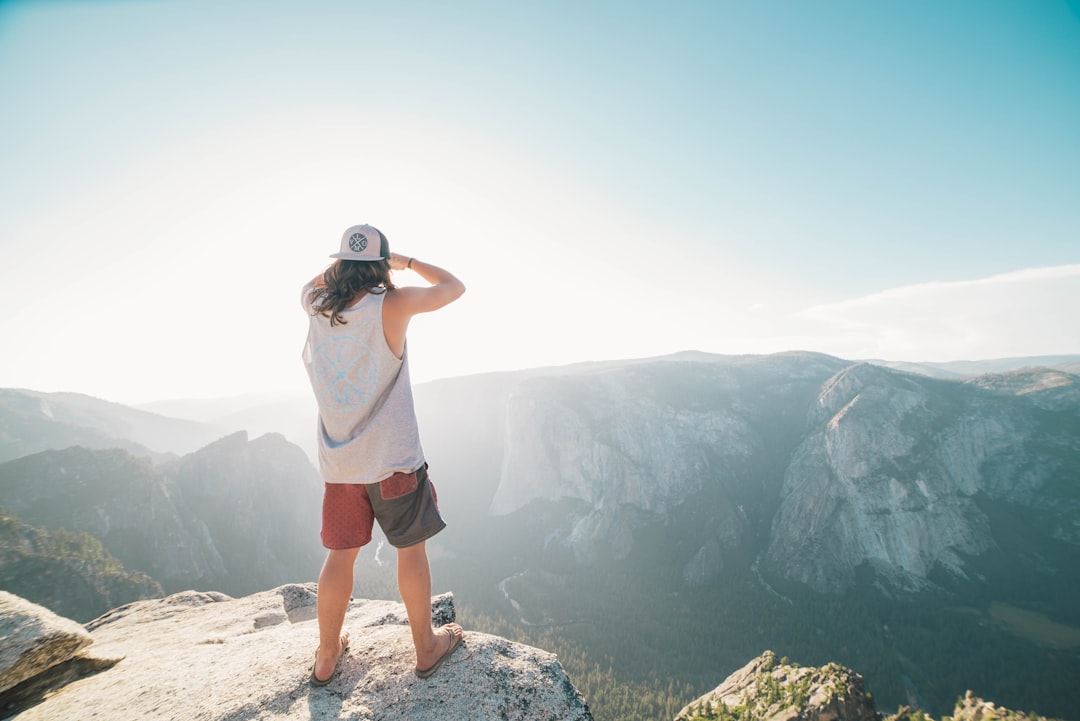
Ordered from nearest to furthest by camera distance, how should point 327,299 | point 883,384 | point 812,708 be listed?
point 327,299
point 812,708
point 883,384

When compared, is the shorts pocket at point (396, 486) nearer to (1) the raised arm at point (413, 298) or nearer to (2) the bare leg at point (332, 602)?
(2) the bare leg at point (332, 602)

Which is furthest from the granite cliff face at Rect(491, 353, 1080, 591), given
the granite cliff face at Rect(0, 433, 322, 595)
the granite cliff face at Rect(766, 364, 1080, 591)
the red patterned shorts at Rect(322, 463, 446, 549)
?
the red patterned shorts at Rect(322, 463, 446, 549)

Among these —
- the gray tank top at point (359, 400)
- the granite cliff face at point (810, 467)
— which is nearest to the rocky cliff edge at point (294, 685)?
the gray tank top at point (359, 400)

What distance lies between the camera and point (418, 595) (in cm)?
355

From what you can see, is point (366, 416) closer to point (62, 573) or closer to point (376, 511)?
point (376, 511)

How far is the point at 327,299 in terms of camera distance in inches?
132

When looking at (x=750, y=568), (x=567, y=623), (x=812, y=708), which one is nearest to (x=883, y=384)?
(x=750, y=568)

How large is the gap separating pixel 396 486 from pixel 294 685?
2187 mm

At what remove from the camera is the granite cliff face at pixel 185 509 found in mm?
49031

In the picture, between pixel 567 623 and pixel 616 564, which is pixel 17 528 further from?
pixel 616 564

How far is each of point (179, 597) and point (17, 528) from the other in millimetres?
48736

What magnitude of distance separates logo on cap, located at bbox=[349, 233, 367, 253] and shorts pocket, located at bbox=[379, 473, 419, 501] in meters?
1.99

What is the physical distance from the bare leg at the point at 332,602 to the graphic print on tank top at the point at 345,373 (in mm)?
1319

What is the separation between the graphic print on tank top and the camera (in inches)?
133
